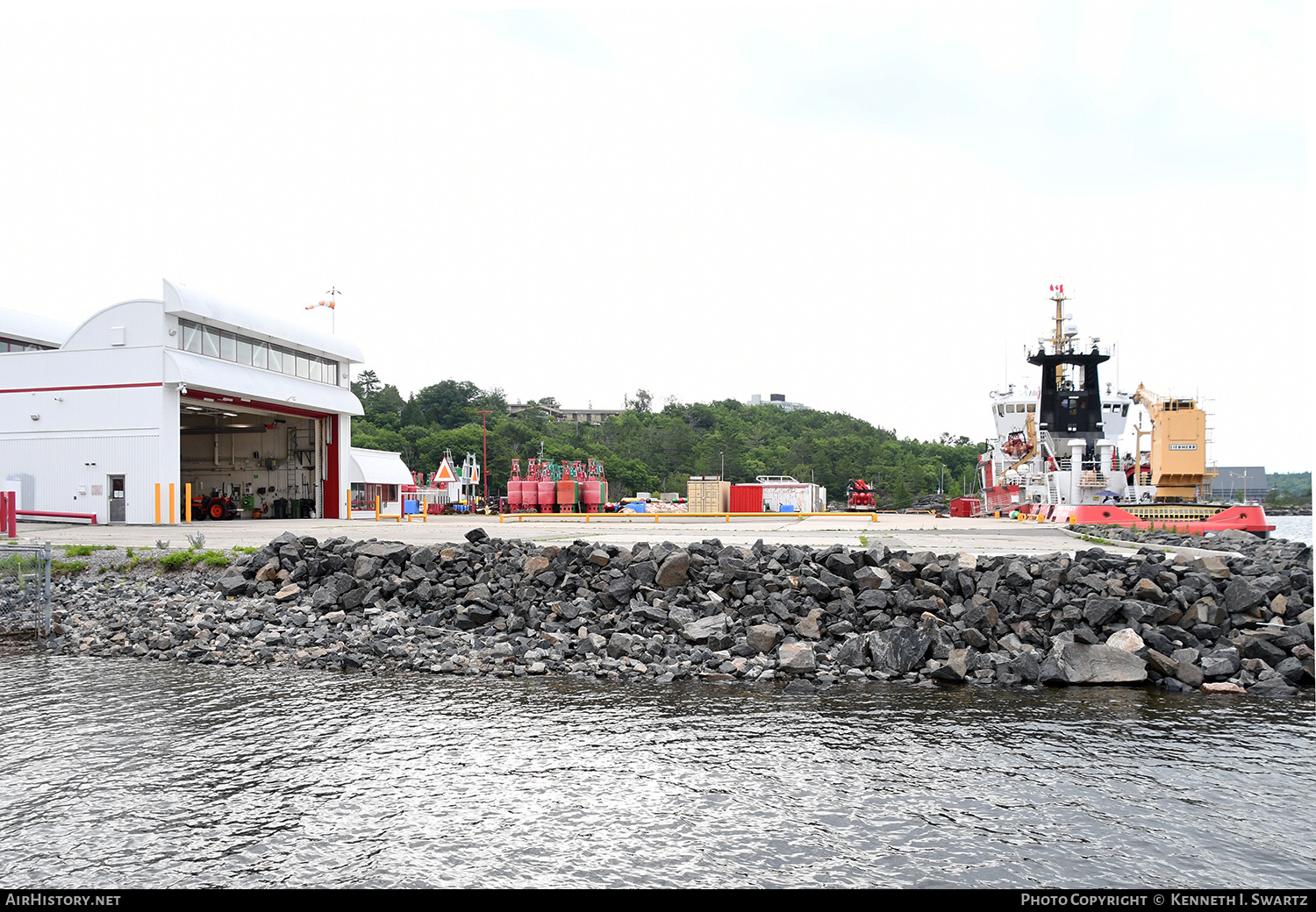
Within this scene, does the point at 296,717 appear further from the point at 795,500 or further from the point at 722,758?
the point at 795,500

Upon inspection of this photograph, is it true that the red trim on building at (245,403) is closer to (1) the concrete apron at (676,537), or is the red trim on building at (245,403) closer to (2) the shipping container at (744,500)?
(1) the concrete apron at (676,537)

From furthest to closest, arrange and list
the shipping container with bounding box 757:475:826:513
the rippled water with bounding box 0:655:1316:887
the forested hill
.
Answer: the forested hill
the shipping container with bounding box 757:475:826:513
the rippled water with bounding box 0:655:1316:887

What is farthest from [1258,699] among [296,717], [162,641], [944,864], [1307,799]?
[162,641]

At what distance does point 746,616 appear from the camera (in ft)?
38.8

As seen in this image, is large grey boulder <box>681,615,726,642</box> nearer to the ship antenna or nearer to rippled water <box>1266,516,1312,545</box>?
rippled water <box>1266,516,1312,545</box>

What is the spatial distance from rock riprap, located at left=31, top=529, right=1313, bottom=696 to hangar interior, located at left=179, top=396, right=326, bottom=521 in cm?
2547

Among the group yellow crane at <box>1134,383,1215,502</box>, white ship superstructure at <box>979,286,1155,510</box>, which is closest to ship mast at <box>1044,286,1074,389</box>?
white ship superstructure at <box>979,286,1155,510</box>

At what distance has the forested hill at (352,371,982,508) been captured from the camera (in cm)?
11381

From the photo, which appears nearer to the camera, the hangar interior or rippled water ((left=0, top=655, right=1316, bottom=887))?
rippled water ((left=0, top=655, right=1316, bottom=887))

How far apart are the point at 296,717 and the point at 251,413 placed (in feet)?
112

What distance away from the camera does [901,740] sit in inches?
310

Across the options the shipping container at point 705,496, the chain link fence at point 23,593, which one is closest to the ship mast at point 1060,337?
the shipping container at point 705,496

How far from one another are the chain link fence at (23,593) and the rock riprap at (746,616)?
409 millimetres

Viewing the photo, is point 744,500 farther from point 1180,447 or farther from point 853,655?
point 853,655
